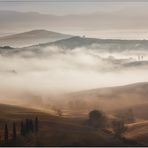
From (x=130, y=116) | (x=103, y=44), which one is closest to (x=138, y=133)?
(x=130, y=116)

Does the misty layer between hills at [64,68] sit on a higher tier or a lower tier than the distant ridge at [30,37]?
lower

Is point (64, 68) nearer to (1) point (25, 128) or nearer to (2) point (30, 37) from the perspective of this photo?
(2) point (30, 37)

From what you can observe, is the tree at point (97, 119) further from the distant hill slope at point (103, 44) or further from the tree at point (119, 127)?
the distant hill slope at point (103, 44)

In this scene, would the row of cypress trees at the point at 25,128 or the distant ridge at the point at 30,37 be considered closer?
the row of cypress trees at the point at 25,128

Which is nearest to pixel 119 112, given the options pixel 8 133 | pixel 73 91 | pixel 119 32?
pixel 73 91

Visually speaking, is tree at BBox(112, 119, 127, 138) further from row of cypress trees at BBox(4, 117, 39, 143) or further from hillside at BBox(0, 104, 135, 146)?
row of cypress trees at BBox(4, 117, 39, 143)

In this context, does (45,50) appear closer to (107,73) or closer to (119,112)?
(107,73)

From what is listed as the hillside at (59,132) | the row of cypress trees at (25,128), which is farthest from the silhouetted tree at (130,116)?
the row of cypress trees at (25,128)
